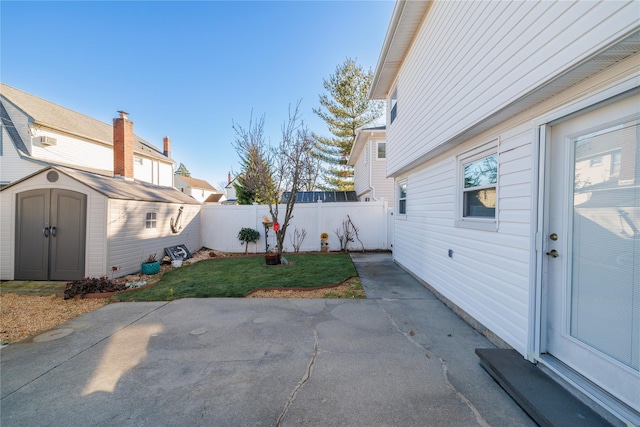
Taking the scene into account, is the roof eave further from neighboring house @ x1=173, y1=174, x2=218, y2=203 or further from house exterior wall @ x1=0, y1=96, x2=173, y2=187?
neighboring house @ x1=173, y1=174, x2=218, y2=203

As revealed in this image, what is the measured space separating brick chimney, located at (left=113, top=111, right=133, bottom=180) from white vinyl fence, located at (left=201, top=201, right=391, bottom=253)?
3161mm

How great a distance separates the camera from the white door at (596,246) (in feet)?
5.88

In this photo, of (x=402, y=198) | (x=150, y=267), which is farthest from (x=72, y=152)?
(x=402, y=198)

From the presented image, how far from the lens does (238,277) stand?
6.25m

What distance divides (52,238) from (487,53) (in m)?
9.32

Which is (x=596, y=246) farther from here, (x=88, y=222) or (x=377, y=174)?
(x=377, y=174)

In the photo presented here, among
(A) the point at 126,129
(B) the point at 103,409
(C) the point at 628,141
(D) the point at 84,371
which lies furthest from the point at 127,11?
(C) the point at 628,141

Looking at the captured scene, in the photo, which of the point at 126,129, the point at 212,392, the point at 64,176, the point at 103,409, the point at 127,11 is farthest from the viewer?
the point at 126,129

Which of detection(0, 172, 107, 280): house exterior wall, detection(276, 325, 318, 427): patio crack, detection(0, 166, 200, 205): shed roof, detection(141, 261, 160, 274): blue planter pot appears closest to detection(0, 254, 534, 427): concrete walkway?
detection(276, 325, 318, 427): patio crack

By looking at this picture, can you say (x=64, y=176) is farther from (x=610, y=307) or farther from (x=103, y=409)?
(x=610, y=307)

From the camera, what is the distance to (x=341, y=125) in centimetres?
1998

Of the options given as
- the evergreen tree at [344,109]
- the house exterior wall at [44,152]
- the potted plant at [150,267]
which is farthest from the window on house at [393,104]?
the house exterior wall at [44,152]

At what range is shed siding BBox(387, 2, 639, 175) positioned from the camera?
1833mm

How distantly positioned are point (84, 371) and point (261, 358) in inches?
69.9
